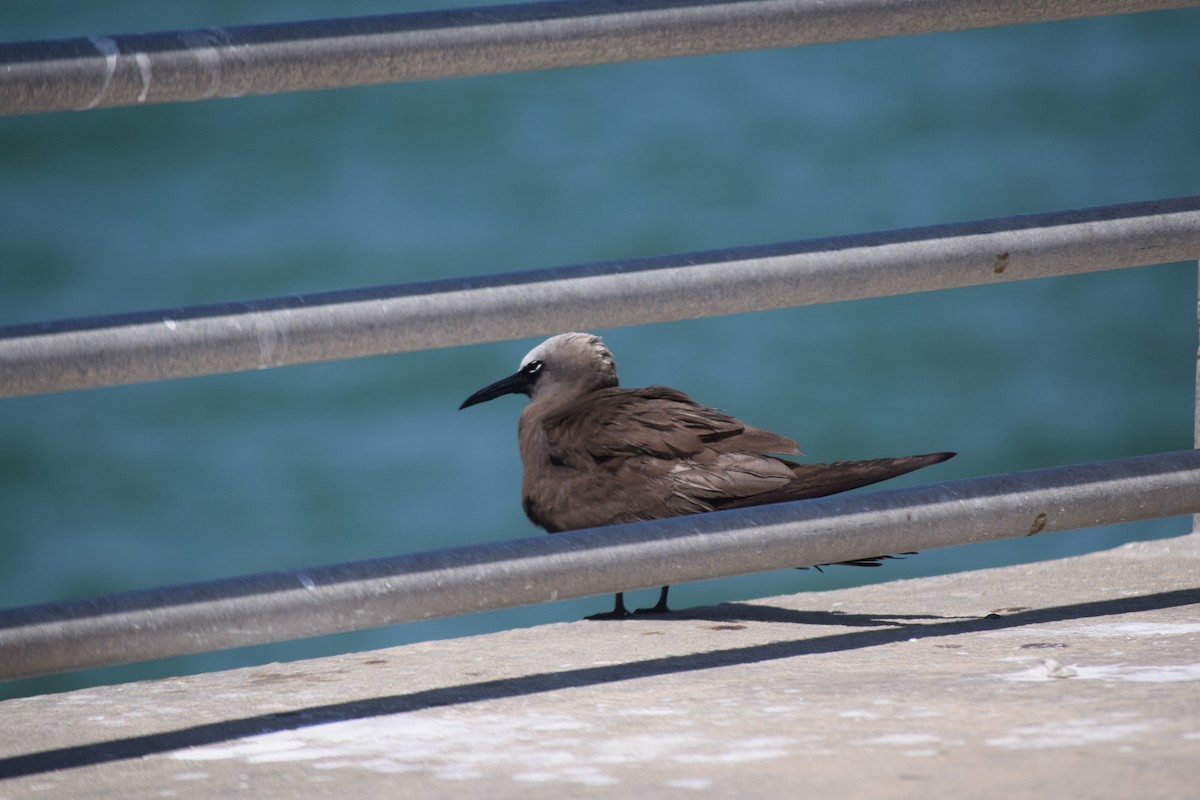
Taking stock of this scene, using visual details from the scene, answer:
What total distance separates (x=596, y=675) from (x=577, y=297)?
60cm

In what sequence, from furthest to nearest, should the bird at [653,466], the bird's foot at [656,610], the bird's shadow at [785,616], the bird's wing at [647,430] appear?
the bird's wing at [647,430]
the bird at [653,466]
the bird's foot at [656,610]
the bird's shadow at [785,616]

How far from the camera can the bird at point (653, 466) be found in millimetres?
3682

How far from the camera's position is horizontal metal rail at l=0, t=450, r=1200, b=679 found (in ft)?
6.21

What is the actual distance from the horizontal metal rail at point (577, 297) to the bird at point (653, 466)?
1171 millimetres

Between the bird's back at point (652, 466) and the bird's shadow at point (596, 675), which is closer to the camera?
the bird's shadow at point (596, 675)

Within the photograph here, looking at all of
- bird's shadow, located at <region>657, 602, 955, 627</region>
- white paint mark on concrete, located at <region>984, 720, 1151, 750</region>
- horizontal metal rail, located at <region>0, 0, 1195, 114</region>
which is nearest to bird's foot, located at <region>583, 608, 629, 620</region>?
bird's shadow, located at <region>657, 602, 955, 627</region>

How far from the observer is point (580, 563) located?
82.0 inches

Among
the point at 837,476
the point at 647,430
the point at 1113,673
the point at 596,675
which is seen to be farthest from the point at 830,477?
the point at 1113,673

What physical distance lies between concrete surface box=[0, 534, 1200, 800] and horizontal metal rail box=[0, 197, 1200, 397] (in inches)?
19.9

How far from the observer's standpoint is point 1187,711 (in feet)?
5.97

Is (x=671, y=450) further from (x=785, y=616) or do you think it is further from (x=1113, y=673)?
(x=1113, y=673)

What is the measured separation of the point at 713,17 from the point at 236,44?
0.69 m

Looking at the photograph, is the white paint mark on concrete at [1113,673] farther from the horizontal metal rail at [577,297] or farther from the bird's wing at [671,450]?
the bird's wing at [671,450]

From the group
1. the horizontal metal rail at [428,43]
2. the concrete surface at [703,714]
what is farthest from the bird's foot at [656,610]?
the horizontal metal rail at [428,43]
